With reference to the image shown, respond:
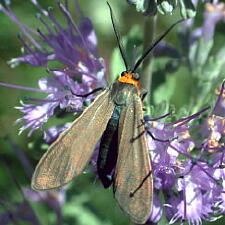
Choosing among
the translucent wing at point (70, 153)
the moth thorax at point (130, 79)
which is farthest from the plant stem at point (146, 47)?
the translucent wing at point (70, 153)

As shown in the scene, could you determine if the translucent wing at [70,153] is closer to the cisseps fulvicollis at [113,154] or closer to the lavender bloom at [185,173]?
the cisseps fulvicollis at [113,154]

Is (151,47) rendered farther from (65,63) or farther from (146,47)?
(65,63)

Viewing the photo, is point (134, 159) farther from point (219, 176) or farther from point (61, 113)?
point (61, 113)

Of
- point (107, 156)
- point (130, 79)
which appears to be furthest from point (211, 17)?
point (107, 156)

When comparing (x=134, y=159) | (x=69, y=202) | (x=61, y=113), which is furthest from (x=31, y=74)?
(x=134, y=159)

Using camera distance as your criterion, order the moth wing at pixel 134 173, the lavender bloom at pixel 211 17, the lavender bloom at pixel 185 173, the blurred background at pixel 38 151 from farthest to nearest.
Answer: the blurred background at pixel 38 151 < the lavender bloom at pixel 211 17 < the lavender bloom at pixel 185 173 < the moth wing at pixel 134 173
